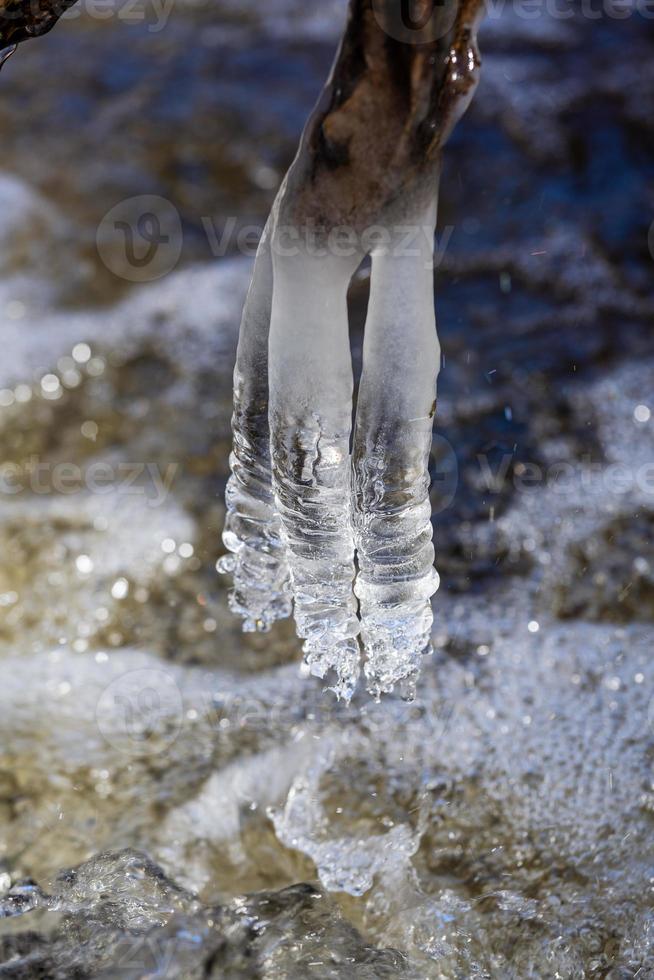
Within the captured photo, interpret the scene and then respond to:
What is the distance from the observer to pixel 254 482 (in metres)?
1.41

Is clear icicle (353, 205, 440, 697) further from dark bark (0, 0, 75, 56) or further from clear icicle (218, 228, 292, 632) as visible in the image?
dark bark (0, 0, 75, 56)

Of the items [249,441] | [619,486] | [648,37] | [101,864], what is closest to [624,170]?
[648,37]

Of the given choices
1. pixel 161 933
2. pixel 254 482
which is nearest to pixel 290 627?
pixel 254 482

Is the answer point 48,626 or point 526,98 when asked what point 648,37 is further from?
point 48,626

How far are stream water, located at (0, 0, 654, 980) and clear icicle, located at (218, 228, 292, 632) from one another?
45 cm

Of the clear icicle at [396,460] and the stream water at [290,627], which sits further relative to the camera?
the stream water at [290,627]


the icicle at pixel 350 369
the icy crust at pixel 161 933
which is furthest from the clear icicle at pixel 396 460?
the icy crust at pixel 161 933

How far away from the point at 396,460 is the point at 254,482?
0.24 meters

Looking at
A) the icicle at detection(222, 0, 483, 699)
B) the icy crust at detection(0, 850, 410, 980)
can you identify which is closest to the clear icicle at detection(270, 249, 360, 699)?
the icicle at detection(222, 0, 483, 699)

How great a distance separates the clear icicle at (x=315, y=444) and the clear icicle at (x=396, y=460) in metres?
0.02

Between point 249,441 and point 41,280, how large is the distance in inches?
98.3

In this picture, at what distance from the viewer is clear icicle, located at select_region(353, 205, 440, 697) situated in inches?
47.0

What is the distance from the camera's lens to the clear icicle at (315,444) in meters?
1.20

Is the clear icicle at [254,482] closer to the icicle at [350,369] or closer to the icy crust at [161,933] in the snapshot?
the icicle at [350,369]
